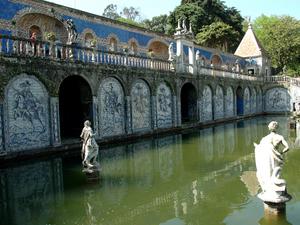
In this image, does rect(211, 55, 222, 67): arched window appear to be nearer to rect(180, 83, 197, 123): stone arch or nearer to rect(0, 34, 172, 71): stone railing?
rect(180, 83, 197, 123): stone arch

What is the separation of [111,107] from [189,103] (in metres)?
9.97

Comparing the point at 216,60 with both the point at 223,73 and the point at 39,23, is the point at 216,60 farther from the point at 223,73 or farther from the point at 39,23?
the point at 39,23

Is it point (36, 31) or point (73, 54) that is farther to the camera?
point (36, 31)

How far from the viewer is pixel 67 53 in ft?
52.5

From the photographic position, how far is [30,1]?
1900 cm

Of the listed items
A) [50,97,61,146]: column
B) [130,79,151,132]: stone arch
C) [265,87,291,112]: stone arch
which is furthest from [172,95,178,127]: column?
[265,87,291,112]: stone arch

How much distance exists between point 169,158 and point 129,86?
6.65 metres

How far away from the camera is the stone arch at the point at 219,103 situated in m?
29.1

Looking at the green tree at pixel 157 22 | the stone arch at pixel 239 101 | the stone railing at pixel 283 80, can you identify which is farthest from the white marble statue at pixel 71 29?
the green tree at pixel 157 22

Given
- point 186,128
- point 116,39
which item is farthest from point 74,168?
point 116,39

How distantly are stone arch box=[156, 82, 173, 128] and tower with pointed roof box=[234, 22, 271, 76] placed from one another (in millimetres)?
21924

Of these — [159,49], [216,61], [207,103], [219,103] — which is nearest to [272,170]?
[207,103]

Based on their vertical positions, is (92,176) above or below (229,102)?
below

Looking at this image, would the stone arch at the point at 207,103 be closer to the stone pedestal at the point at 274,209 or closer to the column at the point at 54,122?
the column at the point at 54,122
